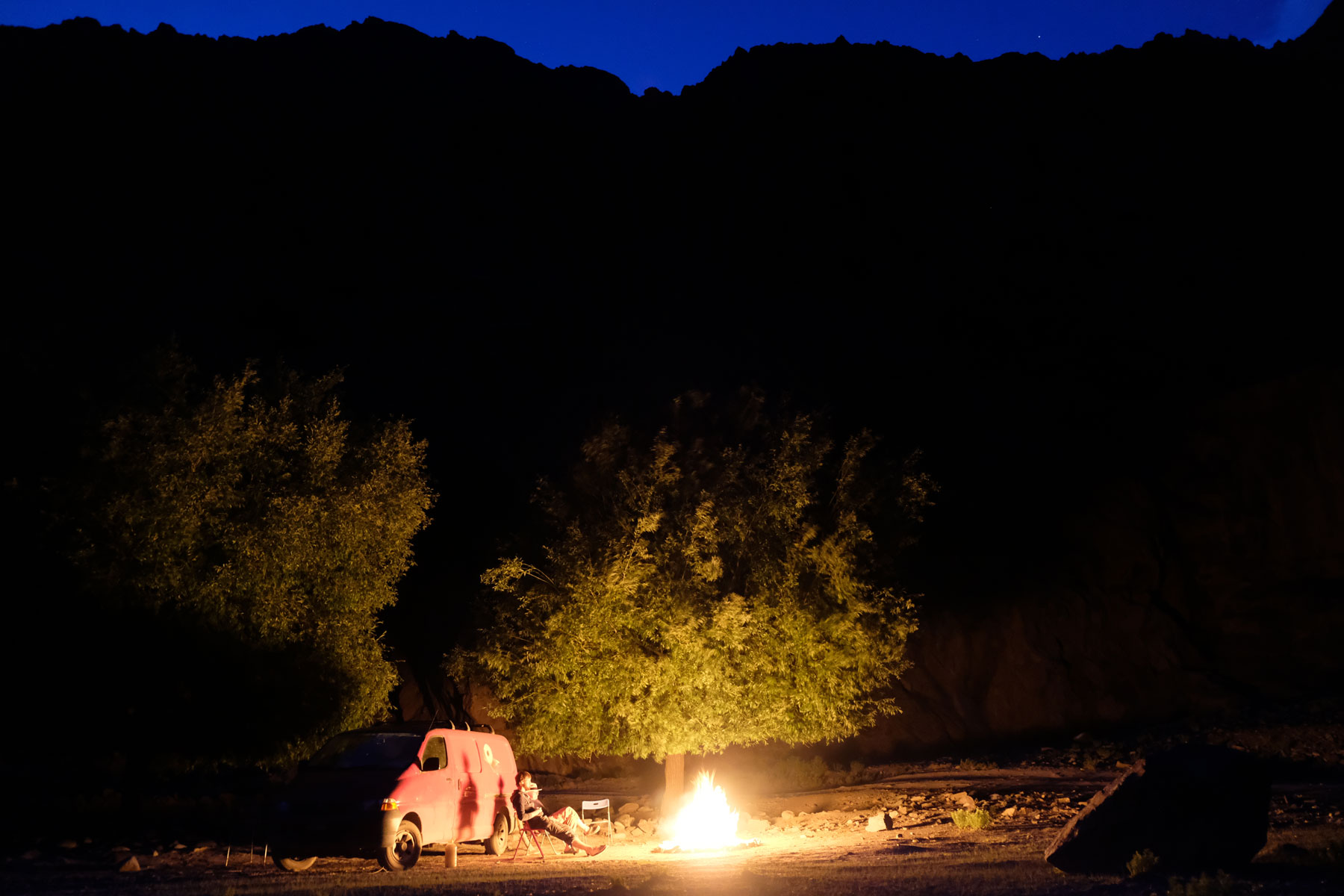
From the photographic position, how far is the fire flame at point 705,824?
1481 cm

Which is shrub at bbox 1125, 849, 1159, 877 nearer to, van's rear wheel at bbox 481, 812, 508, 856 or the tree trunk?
van's rear wheel at bbox 481, 812, 508, 856

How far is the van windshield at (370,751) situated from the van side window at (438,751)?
185mm

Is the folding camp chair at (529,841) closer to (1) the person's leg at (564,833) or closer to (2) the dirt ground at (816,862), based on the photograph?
→ (1) the person's leg at (564,833)

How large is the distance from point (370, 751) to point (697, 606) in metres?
5.75

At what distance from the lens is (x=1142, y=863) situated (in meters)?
9.08

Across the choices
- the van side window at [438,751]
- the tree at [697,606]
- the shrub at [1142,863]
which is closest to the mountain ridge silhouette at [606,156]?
the tree at [697,606]

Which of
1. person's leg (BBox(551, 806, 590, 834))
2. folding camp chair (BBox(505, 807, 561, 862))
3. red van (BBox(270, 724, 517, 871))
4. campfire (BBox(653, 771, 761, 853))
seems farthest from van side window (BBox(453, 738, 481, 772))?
campfire (BBox(653, 771, 761, 853))

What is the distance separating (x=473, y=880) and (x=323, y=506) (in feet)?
26.0

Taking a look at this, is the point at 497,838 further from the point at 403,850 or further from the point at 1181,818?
the point at 1181,818

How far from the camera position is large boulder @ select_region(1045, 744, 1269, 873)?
359 inches

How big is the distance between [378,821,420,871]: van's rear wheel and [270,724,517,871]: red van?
1 cm

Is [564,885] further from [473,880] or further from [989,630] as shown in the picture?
[989,630]

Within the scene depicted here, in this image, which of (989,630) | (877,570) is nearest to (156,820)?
(877,570)

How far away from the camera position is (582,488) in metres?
18.4
